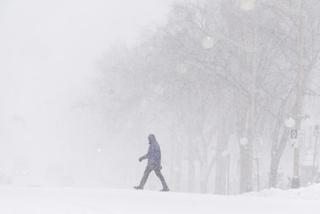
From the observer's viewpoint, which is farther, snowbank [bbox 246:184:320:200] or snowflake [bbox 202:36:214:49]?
snowflake [bbox 202:36:214:49]

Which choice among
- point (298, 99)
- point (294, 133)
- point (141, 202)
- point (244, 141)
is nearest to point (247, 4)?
point (244, 141)

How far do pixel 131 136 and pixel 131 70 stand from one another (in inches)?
483

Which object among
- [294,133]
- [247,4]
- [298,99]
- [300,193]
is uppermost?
[247,4]

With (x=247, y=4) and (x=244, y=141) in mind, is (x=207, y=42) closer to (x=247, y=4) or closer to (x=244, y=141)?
(x=247, y=4)

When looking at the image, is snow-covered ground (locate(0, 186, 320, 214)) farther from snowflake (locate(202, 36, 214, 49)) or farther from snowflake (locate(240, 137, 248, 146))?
snowflake (locate(202, 36, 214, 49))

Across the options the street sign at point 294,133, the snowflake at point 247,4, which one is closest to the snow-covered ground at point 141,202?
the street sign at point 294,133

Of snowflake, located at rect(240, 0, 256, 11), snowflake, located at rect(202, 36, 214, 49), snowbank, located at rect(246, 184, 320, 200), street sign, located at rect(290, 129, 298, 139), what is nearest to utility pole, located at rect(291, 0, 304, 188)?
street sign, located at rect(290, 129, 298, 139)

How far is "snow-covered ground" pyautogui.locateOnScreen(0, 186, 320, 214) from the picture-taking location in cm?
1697

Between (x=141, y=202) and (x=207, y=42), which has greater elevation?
(x=207, y=42)

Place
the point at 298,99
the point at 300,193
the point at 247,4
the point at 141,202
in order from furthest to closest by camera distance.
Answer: the point at 247,4
the point at 298,99
the point at 300,193
the point at 141,202

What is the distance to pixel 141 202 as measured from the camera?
19.3 metres

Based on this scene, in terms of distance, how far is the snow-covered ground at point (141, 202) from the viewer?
17.0 m

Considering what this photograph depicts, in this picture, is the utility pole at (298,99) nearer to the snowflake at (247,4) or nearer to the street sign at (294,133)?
the street sign at (294,133)

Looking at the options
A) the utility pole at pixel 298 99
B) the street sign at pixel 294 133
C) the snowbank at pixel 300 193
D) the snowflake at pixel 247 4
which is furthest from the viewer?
the snowflake at pixel 247 4
